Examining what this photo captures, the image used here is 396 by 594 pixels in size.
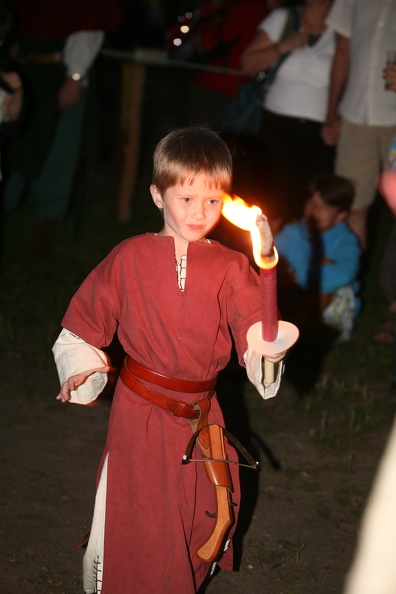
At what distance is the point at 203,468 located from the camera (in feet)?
9.09

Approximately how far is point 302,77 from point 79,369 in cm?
354

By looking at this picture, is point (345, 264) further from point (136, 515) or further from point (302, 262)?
point (136, 515)

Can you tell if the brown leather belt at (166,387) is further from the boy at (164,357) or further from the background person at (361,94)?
the background person at (361,94)

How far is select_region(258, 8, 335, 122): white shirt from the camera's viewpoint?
218 inches

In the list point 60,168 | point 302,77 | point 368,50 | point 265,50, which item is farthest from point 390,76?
point 60,168

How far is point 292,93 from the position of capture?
220 inches

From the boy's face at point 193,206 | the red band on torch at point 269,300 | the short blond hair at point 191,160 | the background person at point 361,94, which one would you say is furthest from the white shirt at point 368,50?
the red band on torch at point 269,300

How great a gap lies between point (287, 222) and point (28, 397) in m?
2.49

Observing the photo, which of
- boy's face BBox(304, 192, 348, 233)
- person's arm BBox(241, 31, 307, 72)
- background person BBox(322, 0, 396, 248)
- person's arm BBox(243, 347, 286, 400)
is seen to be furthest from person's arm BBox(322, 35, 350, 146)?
person's arm BBox(243, 347, 286, 400)

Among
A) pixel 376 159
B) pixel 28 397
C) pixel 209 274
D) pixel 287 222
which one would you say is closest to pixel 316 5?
pixel 376 159

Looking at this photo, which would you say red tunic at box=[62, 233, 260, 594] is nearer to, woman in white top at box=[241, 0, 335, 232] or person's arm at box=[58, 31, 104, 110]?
woman in white top at box=[241, 0, 335, 232]

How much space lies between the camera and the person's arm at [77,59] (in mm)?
6367

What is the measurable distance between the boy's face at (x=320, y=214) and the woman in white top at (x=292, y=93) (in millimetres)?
202

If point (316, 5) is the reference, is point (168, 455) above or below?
below
